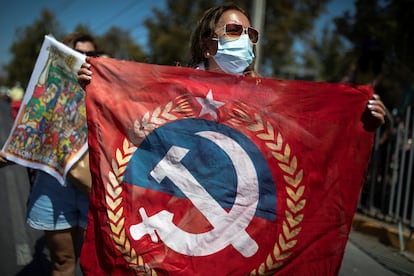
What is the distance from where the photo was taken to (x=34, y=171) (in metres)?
2.52

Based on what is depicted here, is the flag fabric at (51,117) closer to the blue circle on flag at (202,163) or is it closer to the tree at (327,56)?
the blue circle on flag at (202,163)

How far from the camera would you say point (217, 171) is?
5.83 feet

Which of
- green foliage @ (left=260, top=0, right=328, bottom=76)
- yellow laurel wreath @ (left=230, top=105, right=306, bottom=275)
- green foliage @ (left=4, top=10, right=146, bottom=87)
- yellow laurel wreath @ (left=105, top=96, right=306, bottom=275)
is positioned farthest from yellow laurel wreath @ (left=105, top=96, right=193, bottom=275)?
green foliage @ (left=4, top=10, right=146, bottom=87)

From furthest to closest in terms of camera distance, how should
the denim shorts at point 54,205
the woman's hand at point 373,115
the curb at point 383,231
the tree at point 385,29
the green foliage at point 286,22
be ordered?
the green foliage at point 286,22 → the tree at point 385,29 → the curb at point 383,231 → the denim shorts at point 54,205 → the woman's hand at point 373,115

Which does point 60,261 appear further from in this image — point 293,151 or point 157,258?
point 293,151

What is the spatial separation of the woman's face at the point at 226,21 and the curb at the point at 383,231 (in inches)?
140

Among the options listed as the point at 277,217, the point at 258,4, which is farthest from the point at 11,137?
the point at 258,4

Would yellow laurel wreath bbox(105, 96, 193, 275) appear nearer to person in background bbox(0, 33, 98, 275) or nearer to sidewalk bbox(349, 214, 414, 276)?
person in background bbox(0, 33, 98, 275)

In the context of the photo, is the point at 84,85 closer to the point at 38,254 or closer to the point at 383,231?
the point at 38,254

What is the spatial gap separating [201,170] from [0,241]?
305 cm

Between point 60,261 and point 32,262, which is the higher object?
point 60,261

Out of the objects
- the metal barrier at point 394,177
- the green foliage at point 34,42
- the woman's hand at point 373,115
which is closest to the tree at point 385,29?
the metal barrier at point 394,177

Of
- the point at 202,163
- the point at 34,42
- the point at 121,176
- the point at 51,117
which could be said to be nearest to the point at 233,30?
the point at 202,163

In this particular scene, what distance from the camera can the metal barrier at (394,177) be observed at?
4.65 m
